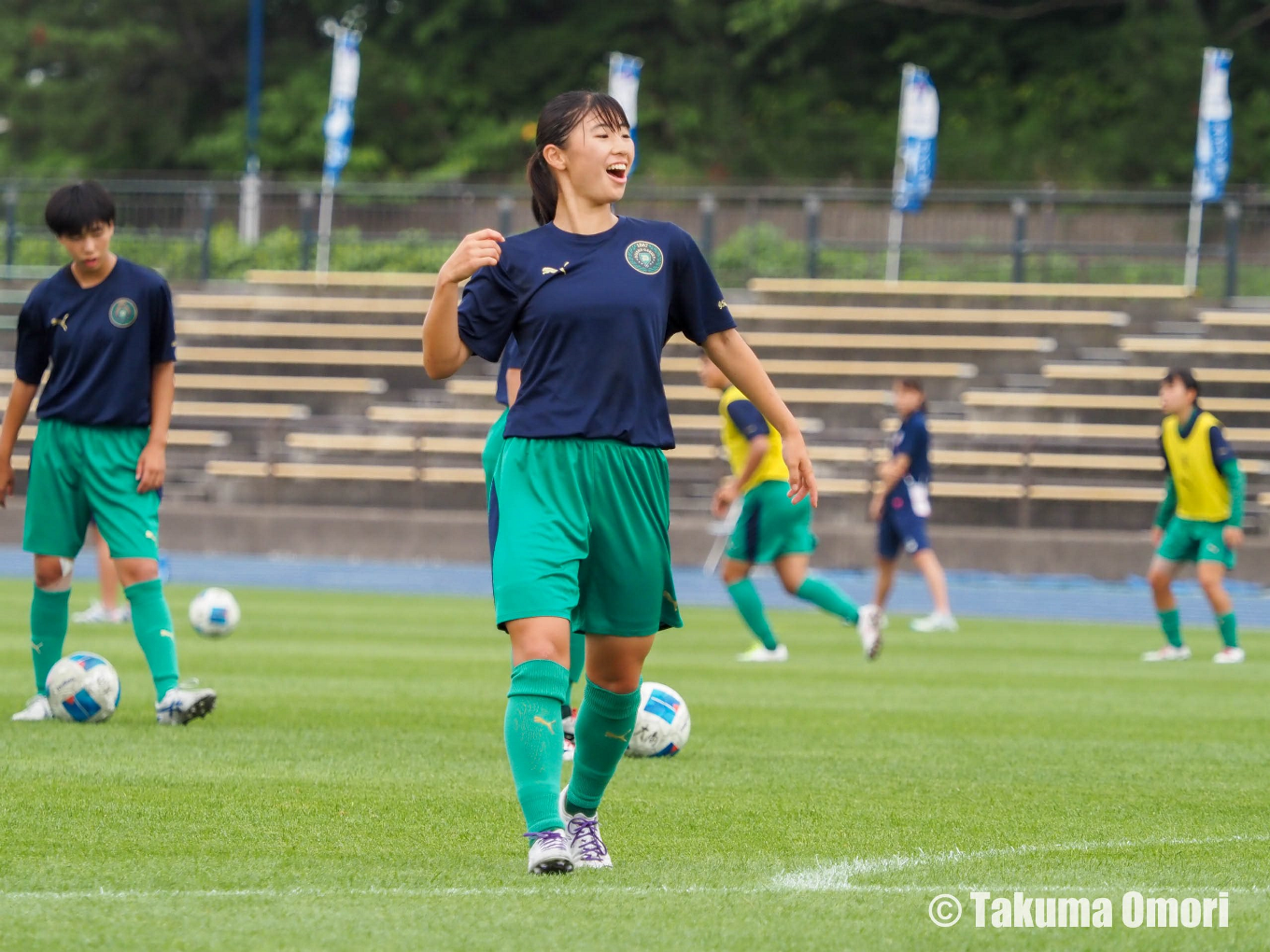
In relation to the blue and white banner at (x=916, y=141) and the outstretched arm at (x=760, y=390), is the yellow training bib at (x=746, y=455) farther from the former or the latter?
the blue and white banner at (x=916, y=141)

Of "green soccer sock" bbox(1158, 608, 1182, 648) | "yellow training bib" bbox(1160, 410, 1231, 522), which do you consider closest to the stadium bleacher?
"green soccer sock" bbox(1158, 608, 1182, 648)

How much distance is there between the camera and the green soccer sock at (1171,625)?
565 inches

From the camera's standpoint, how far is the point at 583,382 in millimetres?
5250

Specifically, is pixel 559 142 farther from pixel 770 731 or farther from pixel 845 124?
pixel 845 124

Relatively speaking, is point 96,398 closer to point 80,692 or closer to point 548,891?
point 80,692

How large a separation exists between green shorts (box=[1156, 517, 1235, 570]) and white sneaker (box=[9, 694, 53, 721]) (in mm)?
8446

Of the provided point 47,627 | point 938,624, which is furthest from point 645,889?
point 938,624

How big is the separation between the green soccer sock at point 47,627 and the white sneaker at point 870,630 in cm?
626

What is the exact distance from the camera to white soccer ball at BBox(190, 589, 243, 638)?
13742 mm

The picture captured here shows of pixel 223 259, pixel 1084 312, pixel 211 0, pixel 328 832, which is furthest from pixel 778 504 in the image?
pixel 211 0

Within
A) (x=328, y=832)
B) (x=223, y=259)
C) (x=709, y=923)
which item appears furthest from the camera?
(x=223, y=259)

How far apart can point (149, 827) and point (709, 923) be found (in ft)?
7.02

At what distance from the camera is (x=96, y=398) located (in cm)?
824

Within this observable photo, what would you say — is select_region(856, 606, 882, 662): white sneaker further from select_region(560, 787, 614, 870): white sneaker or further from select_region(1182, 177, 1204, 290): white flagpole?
select_region(1182, 177, 1204, 290): white flagpole
